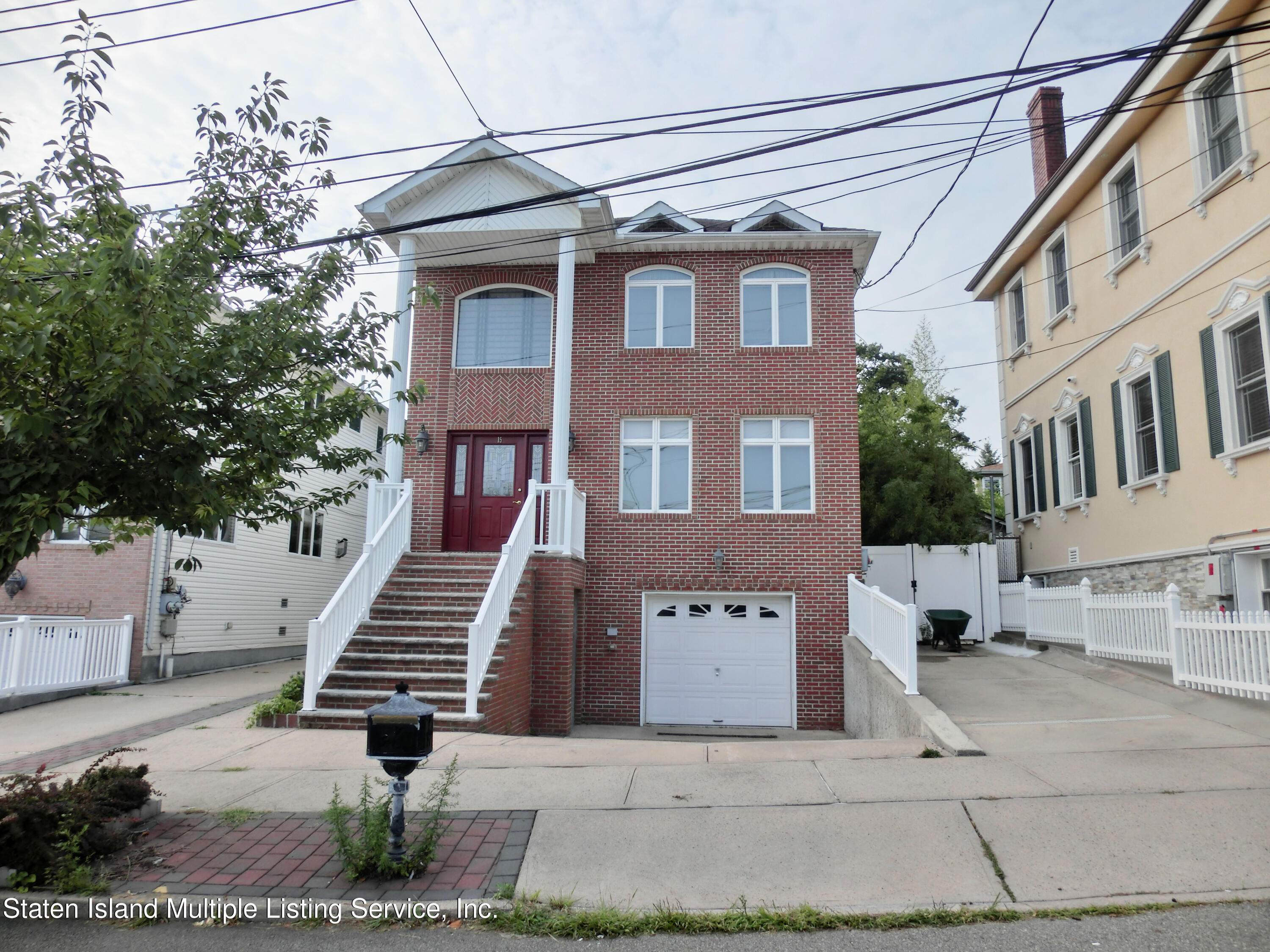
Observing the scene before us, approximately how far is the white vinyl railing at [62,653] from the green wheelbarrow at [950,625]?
45.1 ft

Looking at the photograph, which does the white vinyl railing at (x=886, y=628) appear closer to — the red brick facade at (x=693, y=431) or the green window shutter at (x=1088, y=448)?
the red brick facade at (x=693, y=431)

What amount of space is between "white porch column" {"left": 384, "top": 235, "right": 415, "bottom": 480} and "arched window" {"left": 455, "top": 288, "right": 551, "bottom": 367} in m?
1.05

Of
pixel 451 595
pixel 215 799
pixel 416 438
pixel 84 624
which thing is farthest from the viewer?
pixel 416 438

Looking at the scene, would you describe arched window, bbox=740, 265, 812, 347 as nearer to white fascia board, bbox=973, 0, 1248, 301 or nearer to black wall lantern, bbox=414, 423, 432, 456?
white fascia board, bbox=973, 0, 1248, 301

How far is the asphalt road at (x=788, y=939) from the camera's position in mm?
4137

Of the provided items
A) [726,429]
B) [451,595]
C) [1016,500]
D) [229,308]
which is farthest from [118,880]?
[1016,500]

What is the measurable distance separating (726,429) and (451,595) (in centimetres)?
523

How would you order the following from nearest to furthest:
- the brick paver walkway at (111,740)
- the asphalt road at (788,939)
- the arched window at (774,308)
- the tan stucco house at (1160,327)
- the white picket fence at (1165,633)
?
the asphalt road at (788,939)
the brick paver walkway at (111,740)
the white picket fence at (1165,633)
the tan stucco house at (1160,327)
the arched window at (774,308)

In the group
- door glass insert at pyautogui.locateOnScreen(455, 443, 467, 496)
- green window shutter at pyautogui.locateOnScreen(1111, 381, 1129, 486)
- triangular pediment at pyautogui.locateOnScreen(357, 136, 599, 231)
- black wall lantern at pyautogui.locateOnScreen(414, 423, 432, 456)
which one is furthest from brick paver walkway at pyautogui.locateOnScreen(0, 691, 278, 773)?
green window shutter at pyautogui.locateOnScreen(1111, 381, 1129, 486)

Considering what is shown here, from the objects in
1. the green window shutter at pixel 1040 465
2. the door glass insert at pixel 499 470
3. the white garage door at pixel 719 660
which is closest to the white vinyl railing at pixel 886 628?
the white garage door at pixel 719 660

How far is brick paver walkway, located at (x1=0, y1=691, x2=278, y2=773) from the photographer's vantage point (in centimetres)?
818

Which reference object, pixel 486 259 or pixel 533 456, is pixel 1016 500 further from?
pixel 486 259

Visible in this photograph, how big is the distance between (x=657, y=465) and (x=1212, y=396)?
25.6ft

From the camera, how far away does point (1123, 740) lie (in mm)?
7668
